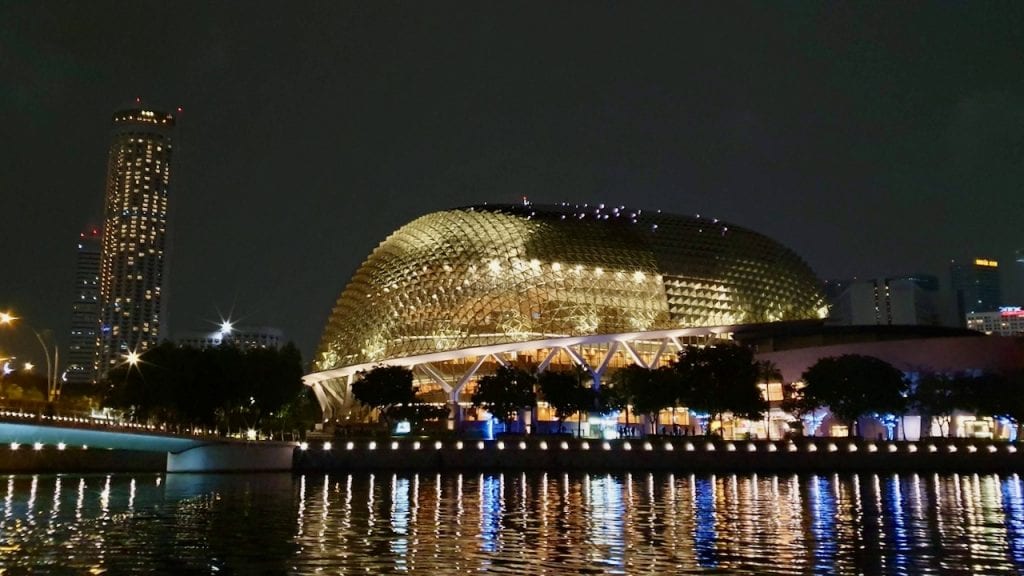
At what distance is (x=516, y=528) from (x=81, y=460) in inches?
2363

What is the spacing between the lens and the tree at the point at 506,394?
9175cm

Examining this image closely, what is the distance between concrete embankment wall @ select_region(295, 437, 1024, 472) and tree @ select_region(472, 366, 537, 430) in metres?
12.9

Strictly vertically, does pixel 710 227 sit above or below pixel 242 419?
above

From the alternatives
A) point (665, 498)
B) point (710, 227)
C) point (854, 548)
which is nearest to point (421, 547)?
point (854, 548)

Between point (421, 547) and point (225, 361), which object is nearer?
point (421, 547)

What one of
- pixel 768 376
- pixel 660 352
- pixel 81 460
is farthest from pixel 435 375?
pixel 81 460

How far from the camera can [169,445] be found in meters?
72.2

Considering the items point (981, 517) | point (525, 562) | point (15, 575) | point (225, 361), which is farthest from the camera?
point (225, 361)

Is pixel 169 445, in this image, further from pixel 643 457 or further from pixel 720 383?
pixel 720 383

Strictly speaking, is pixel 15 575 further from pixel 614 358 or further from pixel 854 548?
pixel 614 358

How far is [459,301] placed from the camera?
104938mm

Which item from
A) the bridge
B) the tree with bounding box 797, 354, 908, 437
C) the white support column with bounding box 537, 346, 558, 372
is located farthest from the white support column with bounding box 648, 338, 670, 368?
the bridge

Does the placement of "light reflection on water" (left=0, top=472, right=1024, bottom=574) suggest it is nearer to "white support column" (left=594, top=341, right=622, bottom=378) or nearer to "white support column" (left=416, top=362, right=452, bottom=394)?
"white support column" (left=594, top=341, right=622, bottom=378)

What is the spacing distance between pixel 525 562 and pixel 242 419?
273 feet
